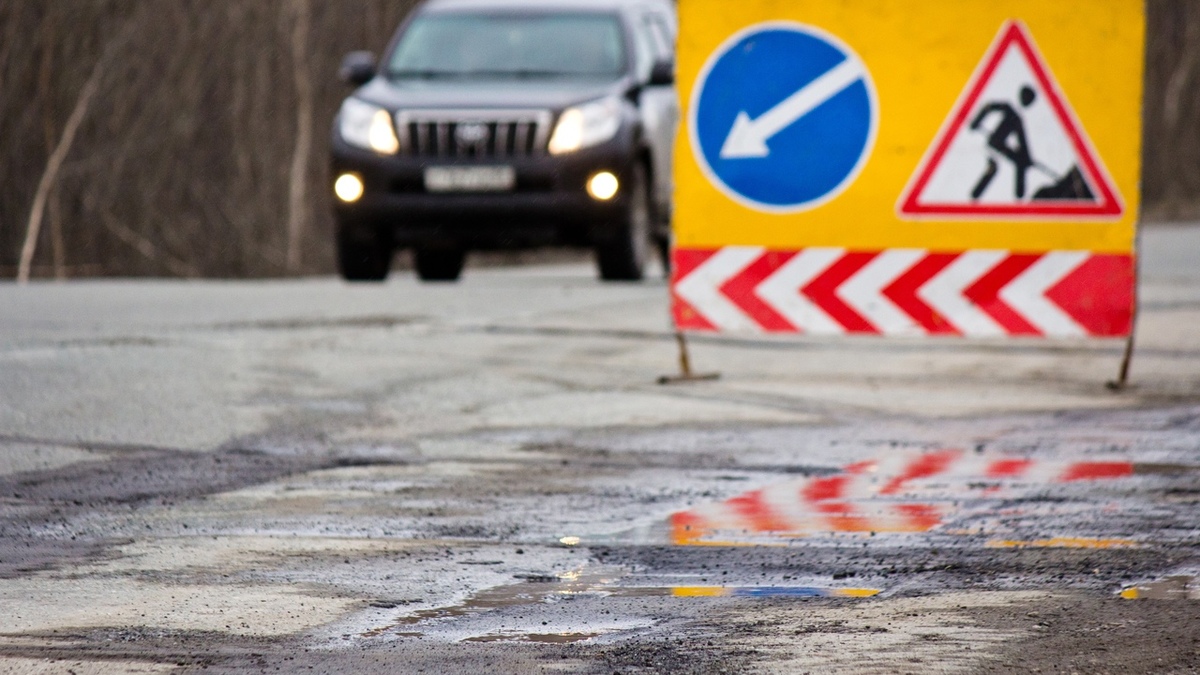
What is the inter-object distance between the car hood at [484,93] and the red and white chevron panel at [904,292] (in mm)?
5525

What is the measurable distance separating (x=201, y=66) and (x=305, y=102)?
5.39 ft

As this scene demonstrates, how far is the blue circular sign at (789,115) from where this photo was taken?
32.8 ft

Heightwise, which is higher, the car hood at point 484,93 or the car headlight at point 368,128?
the car hood at point 484,93

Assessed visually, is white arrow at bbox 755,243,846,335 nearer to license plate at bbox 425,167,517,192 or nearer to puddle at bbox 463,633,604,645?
puddle at bbox 463,633,604,645

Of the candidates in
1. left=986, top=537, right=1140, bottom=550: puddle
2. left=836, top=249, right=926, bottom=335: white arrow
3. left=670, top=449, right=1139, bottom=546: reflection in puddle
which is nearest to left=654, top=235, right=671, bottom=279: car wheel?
left=836, top=249, right=926, bottom=335: white arrow

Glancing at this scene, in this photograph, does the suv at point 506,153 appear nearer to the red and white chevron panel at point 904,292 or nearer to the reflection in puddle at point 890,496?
the red and white chevron panel at point 904,292

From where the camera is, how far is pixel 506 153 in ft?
50.5

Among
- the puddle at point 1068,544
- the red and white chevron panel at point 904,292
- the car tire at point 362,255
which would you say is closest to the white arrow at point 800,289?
the red and white chevron panel at point 904,292

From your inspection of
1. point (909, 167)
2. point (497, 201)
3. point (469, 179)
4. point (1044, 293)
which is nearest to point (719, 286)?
point (909, 167)

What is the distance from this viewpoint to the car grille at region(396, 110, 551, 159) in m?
15.4

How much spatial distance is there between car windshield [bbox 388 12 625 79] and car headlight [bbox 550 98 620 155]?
605 millimetres

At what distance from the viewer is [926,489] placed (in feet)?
23.8

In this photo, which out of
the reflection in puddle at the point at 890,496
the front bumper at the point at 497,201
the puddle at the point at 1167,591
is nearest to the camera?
the puddle at the point at 1167,591

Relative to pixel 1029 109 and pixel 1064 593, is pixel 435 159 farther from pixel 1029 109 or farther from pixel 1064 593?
pixel 1064 593
